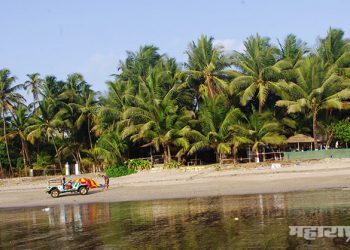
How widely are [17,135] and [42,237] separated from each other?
4031 cm

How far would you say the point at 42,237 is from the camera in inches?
533

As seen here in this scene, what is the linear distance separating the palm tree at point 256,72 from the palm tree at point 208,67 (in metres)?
1.62

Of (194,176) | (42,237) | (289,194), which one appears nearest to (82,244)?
(42,237)

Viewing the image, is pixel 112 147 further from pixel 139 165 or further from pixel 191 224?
pixel 191 224

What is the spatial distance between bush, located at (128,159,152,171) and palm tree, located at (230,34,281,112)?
984 centimetres

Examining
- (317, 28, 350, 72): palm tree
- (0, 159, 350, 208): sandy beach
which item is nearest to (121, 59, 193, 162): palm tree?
(0, 159, 350, 208): sandy beach

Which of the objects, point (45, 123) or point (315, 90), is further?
point (45, 123)

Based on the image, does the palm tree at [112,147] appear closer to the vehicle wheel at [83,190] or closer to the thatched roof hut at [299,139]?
the vehicle wheel at [83,190]

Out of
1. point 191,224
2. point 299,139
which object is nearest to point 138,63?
point 299,139

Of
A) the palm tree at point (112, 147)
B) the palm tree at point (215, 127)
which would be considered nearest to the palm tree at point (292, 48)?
the palm tree at point (215, 127)

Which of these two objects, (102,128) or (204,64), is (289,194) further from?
(102,128)

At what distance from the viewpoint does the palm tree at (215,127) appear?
36.2m

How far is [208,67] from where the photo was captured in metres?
40.3

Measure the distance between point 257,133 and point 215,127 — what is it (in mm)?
3484
